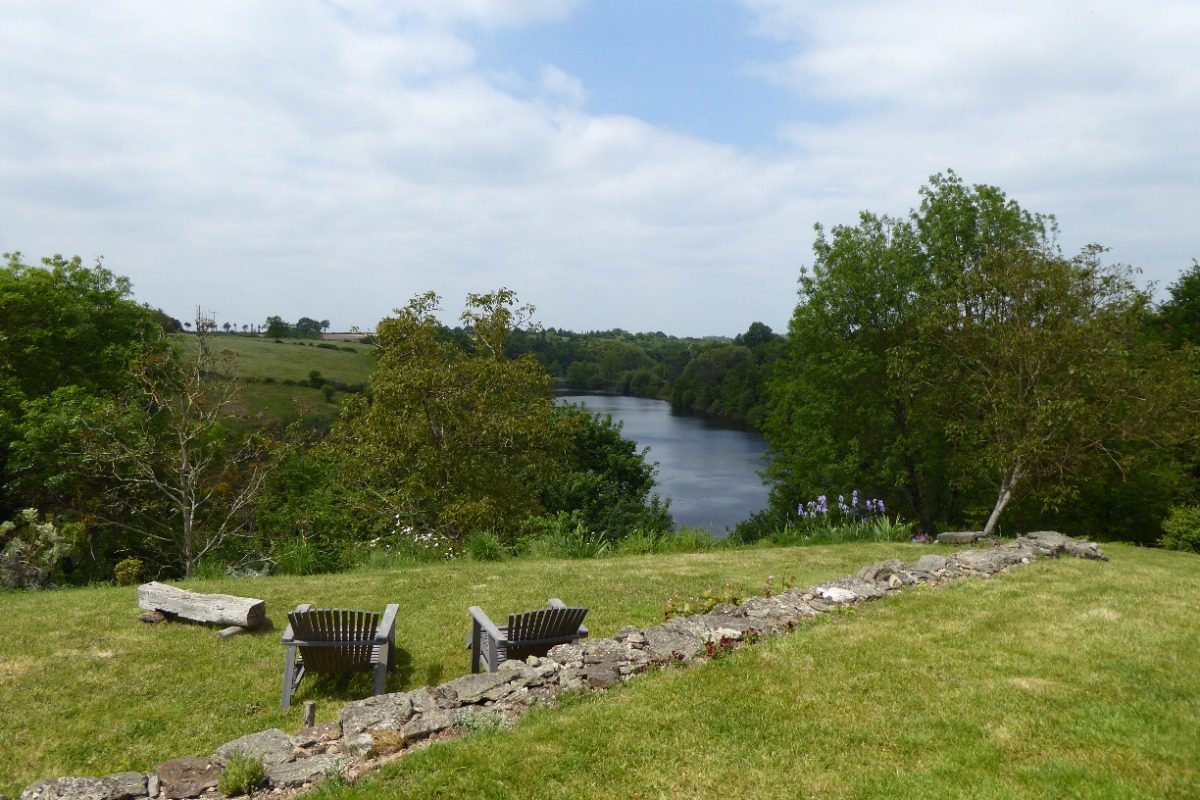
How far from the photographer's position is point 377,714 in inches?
170

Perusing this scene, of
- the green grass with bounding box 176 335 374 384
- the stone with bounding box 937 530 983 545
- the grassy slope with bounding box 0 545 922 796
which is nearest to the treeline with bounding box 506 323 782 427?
the green grass with bounding box 176 335 374 384

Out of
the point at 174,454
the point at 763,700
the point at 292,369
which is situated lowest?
the point at 763,700

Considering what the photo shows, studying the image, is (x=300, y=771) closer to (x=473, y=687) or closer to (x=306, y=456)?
(x=473, y=687)

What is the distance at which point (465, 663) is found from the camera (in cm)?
644

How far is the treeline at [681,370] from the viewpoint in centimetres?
6919

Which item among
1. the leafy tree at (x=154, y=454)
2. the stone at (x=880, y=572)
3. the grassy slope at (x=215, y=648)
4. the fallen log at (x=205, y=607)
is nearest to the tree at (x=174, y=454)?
the leafy tree at (x=154, y=454)

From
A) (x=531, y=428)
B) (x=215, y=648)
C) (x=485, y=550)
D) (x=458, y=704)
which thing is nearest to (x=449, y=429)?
(x=531, y=428)

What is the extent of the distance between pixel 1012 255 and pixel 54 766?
55.4 feet

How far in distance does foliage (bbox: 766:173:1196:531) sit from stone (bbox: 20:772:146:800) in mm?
14167

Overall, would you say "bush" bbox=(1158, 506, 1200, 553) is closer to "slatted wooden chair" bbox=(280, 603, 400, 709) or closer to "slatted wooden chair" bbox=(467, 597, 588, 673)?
"slatted wooden chair" bbox=(467, 597, 588, 673)

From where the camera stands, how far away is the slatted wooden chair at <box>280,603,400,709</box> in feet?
18.2

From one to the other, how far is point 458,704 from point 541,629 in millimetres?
1365

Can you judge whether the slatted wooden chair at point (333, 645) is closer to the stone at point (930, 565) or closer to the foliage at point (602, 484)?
the stone at point (930, 565)

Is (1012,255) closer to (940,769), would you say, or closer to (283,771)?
(940,769)
